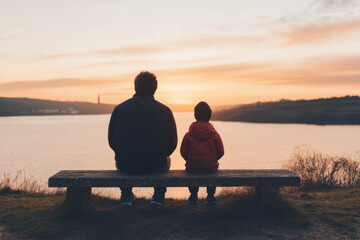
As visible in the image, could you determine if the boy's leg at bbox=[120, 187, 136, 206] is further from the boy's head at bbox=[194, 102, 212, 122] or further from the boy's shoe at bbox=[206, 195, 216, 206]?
the boy's head at bbox=[194, 102, 212, 122]

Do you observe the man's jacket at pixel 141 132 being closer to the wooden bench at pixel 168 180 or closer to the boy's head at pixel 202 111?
the wooden bench at pixel 168 180

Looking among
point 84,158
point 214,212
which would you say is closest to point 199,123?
point 214,212

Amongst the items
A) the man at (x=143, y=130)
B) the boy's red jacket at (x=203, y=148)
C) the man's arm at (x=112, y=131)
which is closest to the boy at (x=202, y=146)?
the boy's red jacket at (x=203, y=148)

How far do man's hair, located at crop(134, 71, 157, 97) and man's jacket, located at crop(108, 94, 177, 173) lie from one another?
9cm

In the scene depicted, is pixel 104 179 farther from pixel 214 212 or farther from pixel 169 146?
pixel 214 212

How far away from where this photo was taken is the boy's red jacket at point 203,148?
15.8ft

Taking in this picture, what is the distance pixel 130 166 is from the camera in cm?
470

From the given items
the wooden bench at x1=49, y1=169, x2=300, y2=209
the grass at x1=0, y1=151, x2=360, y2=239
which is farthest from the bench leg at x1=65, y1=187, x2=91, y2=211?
the grass at x1=0, y1=151, x2=360, y2=239

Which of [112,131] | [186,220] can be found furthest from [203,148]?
[112,131]

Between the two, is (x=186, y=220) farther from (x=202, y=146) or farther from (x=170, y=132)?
(x=170, y=132)

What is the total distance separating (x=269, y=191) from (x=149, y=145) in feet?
6.23

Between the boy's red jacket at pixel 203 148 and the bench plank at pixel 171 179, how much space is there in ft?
0.41

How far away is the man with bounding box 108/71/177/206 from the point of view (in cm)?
461

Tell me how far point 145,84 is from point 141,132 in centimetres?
72
